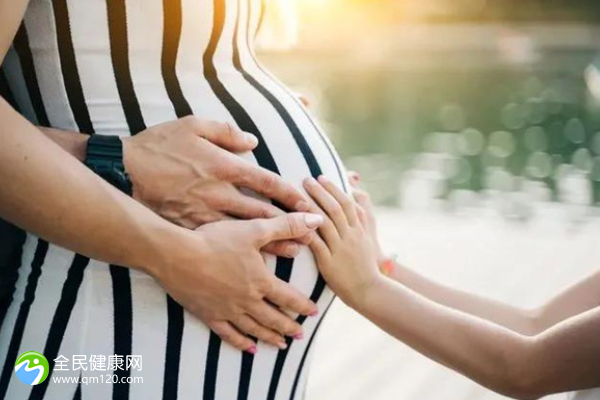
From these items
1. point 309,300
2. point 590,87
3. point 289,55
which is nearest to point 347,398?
point 309,300

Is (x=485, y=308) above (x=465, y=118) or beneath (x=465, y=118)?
beneath

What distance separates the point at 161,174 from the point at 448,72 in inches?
550

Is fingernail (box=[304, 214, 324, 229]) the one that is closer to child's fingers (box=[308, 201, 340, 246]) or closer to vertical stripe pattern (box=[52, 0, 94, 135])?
child's fingers (box=[308, 201, 340, 246])

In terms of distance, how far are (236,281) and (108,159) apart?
177 millimetres

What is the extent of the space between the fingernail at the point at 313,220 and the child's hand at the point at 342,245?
2 centimetres

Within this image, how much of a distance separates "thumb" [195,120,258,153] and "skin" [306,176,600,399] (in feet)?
0.37

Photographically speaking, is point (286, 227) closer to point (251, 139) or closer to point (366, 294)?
point (251, 139)

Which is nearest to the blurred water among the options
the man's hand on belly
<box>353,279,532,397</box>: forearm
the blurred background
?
the blurred background

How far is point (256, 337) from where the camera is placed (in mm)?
Result: 1024

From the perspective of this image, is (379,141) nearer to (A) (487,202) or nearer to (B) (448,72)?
(A) (487,202)

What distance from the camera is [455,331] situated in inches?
50.3

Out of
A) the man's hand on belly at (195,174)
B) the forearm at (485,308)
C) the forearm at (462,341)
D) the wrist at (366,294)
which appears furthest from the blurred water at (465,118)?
the man's hand on belly at (195,174)

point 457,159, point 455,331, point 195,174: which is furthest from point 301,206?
point 457,159

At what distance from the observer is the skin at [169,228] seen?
0.88m
